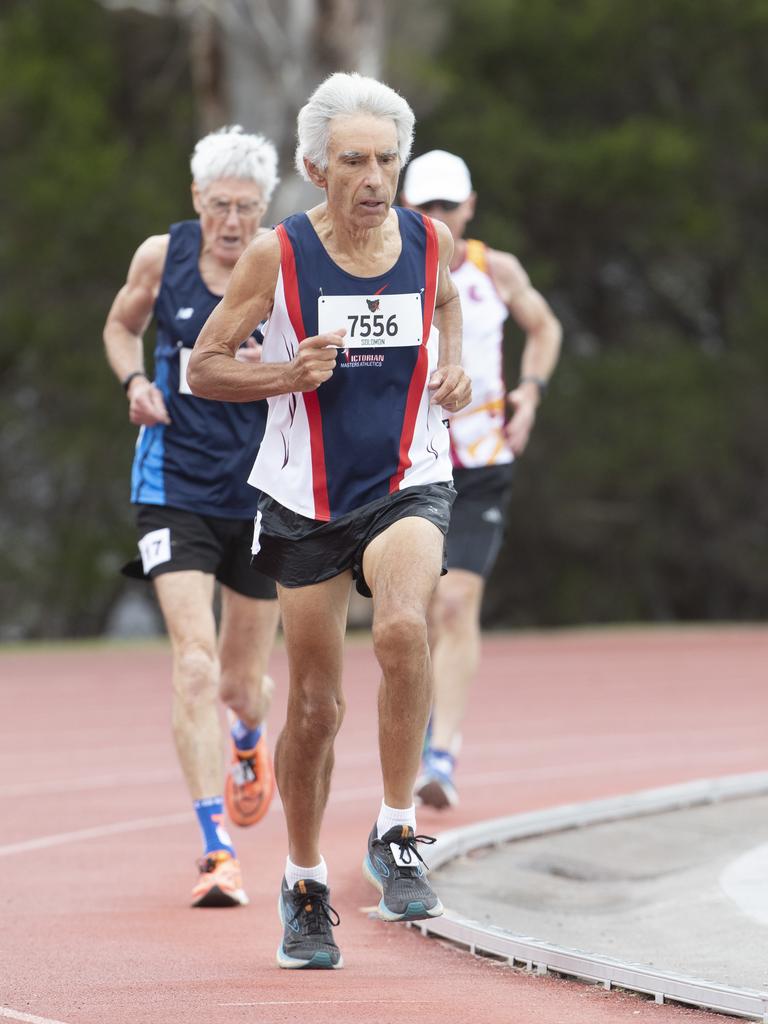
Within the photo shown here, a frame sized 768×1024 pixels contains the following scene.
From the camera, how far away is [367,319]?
5500mm

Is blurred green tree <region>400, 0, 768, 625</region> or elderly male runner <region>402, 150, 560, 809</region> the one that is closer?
elderly male runner <region>402, 150, 560, 809</region>

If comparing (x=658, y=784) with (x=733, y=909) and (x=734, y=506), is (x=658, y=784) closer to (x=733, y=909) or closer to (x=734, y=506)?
(x=733, y=909)

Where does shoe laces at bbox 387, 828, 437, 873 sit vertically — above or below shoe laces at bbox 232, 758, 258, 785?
above

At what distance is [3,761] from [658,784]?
398 centimetres

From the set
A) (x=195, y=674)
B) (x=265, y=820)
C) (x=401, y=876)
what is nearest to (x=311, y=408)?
(x=401, y=876)

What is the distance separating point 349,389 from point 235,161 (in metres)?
2.20

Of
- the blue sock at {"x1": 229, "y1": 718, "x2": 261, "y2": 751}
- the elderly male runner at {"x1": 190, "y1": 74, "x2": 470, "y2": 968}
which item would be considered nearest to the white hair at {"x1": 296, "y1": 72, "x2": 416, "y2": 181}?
the elderly male runner at {"x1": 190, "y1": 74, "x2": 470, "y2": 968}

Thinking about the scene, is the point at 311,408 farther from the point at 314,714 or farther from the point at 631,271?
the point at 631,271

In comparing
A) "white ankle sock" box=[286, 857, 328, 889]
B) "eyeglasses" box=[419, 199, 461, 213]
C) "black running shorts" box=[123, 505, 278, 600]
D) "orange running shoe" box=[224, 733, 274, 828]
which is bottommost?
"orange running shoe" box=[224, 733, 274, 828]

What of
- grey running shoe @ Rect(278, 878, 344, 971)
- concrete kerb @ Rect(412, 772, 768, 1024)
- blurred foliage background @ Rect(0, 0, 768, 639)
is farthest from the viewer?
blurred foliage background @ Rect(0, 0, 768, 639)

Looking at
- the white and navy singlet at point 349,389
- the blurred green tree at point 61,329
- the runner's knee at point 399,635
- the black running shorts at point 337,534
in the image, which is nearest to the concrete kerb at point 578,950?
the runner's knee at point 399,635

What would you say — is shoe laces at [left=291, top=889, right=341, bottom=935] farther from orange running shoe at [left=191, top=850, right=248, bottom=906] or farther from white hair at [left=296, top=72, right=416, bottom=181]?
white hair at [left=296, top=72, right=416, bottom=181]

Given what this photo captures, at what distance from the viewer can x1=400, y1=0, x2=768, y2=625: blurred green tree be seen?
2805cm

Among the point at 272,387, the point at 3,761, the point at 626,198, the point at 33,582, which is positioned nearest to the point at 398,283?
the point at 272,387
